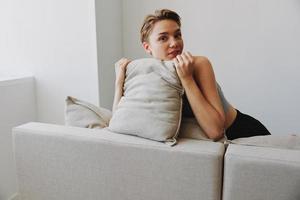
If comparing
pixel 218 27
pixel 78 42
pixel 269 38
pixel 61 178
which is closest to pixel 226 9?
pixel 218 27

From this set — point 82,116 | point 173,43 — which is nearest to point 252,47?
point 173,43

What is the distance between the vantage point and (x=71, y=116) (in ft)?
3.76

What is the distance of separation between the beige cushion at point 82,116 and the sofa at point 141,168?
0.26 feet

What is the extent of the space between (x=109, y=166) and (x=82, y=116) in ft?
0.94

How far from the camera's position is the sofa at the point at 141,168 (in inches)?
30.5

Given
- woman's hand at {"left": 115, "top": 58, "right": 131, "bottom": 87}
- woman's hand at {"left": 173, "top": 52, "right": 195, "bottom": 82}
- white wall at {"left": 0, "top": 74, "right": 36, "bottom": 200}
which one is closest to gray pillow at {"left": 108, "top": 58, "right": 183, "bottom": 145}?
woman's hand at {"left": 173, "top": 52, "right": 195, "bottom": 82}

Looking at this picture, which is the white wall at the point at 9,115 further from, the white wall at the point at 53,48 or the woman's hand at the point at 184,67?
the woman's hand at the point at 184,67

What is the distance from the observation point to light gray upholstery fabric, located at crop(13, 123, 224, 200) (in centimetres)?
86

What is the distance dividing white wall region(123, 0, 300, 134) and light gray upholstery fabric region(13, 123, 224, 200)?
1579 millimetres

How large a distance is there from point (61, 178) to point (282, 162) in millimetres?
754

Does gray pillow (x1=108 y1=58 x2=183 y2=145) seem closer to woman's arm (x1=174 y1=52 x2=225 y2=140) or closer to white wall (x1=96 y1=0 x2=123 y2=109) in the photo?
woman's arm (x1=174 y1=52 x2=225 y2=140)

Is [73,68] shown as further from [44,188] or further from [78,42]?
[44,188]

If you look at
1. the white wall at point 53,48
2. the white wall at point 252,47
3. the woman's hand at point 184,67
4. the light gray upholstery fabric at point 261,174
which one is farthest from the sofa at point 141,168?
the white wall at point 252,47

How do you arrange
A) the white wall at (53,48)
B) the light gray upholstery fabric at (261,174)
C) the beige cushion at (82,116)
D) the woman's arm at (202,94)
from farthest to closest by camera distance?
the white wall at (53,48) → the beige cushion at (82,116) → the woman's arm at (202,94) → the light gray upholstery fabric at (261,174)
